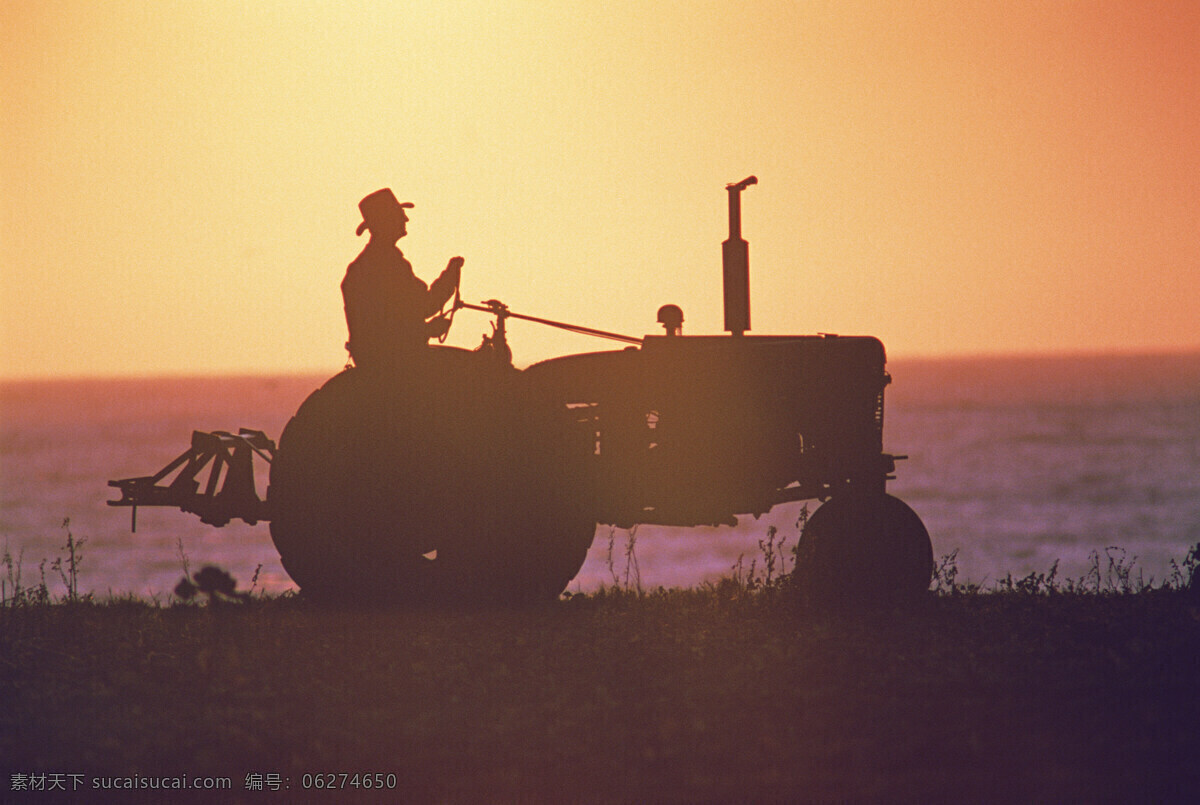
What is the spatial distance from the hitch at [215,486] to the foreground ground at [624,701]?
2.38ft

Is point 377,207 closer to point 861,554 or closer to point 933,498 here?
point 861,554

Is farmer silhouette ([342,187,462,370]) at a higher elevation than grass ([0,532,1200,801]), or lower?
higher

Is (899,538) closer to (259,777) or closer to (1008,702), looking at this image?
(1008,702)

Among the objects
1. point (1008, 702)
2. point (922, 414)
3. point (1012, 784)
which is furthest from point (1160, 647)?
point (922, 414)

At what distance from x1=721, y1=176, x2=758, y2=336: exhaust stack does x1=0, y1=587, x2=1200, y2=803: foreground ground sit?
81.3 inches

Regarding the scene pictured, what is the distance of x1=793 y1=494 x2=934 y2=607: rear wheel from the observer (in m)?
10.4

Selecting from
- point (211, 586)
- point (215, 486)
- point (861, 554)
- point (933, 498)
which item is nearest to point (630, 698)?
point (861, 554)

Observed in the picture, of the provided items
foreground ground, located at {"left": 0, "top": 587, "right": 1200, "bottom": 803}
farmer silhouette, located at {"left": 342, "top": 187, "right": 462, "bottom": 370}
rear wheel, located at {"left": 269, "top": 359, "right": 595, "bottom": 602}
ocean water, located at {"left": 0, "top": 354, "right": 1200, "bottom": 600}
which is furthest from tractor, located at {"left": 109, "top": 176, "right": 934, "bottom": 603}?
ocean water, located at {"left": 0, "top": 354, "right": 1200, "bottom": 600}

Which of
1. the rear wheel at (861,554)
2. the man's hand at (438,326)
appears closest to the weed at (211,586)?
the man's hand at (438,326)

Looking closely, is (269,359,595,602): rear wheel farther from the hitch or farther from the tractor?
the hitch

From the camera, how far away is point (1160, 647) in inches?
348

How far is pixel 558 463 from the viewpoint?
10000 millimetres

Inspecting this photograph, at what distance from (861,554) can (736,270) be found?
222 cm

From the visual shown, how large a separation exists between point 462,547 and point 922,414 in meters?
149
